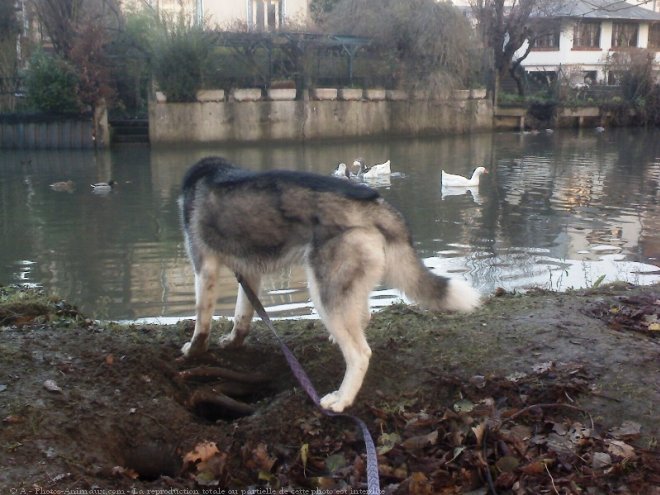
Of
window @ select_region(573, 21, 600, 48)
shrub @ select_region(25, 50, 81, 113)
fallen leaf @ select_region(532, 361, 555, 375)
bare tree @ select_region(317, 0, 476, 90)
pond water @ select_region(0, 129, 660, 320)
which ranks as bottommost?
pond water @ select_region(0, 129, 660, 320)

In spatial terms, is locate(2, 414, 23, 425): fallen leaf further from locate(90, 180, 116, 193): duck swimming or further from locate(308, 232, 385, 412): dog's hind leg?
locate(90, 180, 116, 193): duck swimming

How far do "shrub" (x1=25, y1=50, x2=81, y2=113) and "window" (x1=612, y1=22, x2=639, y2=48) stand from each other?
3796 centimetres

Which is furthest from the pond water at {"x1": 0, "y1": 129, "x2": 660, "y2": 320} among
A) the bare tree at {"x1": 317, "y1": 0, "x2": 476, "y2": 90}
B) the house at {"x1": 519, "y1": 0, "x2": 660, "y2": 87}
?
the house at {"x1": 519, "y1": 0, "x2": 660, "y2": 87}

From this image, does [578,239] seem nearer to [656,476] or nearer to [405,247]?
[405,247]

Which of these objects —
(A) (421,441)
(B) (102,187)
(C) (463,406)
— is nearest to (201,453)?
(A) (421,441)

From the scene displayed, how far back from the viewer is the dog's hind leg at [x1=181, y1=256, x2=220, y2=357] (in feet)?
17.2

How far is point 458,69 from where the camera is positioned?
3531 centimetres

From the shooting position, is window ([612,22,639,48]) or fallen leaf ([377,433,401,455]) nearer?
fallen leaf ([377,433,401,455])

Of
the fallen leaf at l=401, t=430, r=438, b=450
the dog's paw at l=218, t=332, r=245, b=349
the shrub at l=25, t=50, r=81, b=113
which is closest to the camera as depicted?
the fallen leaf at l=401, t=430, r=438, b=450

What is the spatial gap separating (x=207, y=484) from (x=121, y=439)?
708mm

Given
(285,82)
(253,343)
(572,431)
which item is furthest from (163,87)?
(572,431)

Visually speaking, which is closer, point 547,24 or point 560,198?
point 560,198

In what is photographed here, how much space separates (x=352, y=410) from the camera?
14.6ft

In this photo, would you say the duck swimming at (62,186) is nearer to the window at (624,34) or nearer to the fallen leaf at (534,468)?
the fallen leaf at (534,468)
